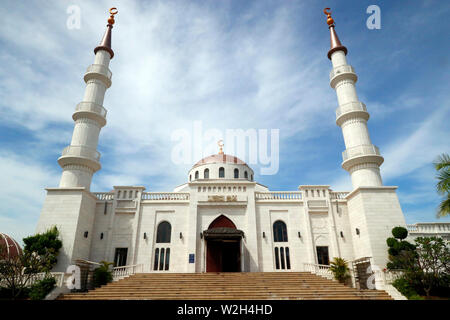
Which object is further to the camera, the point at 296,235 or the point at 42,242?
the point at 296,235

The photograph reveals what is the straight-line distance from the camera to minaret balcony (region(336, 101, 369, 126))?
940 inches

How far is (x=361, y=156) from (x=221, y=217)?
12.1 meters

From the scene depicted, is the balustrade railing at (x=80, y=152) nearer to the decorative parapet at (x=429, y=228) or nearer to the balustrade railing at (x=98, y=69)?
the balustrade railing at (x=98, y=69)

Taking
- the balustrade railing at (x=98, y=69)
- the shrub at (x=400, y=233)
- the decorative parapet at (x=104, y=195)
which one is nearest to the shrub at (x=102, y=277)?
the decorative parapet at (x=104, y=195)

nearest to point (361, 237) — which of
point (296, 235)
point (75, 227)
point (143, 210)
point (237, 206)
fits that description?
point (296, 235)

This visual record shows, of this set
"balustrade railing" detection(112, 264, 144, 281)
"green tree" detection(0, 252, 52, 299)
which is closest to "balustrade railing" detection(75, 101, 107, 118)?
"green tree" detection(0, 252, 52, 299)

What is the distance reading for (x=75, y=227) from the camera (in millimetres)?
19562

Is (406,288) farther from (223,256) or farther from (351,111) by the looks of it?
(351,111)

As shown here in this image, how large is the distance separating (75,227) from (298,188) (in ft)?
57.0

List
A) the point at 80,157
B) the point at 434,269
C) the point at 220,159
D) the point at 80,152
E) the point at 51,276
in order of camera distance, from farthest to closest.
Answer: the point at 220,159, the point at 80,152, the point at 80,157, the point at 51,276, the point at 434,269

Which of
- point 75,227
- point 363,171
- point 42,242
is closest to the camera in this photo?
point 42,242

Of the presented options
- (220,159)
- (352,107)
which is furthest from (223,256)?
(352,107)

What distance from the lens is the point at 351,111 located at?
Answer: 2384cm
